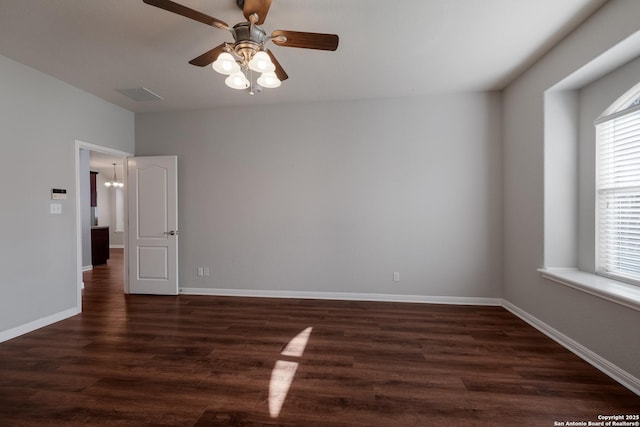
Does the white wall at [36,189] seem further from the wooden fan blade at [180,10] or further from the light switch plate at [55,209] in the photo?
the wooden fan blade at [180,10]

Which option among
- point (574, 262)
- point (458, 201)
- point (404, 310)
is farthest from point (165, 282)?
point (574, 262)

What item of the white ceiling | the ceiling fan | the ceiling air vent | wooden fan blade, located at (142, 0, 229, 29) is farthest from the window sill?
the ceiling air vent

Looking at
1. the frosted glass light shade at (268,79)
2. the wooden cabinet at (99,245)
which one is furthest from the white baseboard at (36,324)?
the wooden cabinet at (99,245)

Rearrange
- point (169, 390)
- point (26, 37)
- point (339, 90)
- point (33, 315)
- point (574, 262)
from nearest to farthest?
point (169, 390)
point (26, 37)
point (574, 262)
point (33, 315)
point (339, 90)

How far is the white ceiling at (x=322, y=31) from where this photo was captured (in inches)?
87.8

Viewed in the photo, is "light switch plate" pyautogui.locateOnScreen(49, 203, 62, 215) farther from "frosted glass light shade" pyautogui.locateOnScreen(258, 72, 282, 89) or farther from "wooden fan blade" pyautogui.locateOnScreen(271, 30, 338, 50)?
"wooden fan blade" pyautogui.locateOnScreen(271, 30, 338, 50)

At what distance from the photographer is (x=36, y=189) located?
321cm

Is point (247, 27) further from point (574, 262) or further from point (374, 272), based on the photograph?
point (574, 262)

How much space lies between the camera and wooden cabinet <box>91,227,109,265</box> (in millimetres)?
6738

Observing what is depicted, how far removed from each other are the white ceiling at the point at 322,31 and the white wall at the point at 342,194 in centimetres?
49

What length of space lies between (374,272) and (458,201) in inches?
62.2

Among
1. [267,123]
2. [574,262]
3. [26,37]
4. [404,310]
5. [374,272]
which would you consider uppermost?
[26,37]

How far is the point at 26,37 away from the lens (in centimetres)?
259

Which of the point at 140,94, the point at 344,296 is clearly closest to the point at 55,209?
the point at 140,94
